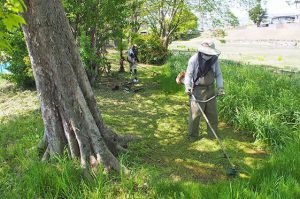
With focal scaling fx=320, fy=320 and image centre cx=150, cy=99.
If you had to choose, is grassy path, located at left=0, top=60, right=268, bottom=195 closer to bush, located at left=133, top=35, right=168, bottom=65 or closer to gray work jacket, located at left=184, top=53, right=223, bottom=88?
gray work jacket, located at left=184, top=53, right=223, bottom=88

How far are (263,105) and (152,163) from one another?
3.05 m

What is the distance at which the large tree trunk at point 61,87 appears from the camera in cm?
402

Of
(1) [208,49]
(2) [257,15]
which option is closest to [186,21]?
(1) [208,49]

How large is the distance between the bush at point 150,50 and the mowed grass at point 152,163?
Answer: 9038 mm

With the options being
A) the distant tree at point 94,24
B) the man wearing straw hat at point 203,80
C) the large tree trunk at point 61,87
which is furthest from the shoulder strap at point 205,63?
the distant tree at point 94,24

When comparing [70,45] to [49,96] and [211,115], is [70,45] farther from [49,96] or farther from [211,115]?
[211,115]

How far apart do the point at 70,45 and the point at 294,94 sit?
5.15 m

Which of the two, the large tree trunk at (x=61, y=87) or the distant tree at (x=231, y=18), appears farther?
the distant tree at (x=231, y=18)

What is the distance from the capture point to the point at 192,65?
568 centimetres

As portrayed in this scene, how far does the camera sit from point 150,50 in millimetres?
17594

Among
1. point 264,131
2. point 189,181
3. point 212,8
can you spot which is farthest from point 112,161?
point 212,8

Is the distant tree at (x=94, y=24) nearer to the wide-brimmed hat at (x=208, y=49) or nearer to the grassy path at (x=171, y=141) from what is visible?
the grassy path at (x=171, y=141)

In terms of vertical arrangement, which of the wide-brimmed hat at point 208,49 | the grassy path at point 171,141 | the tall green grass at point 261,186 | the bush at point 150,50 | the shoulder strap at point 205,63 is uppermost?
the wide-brimmed hat at point 208,49

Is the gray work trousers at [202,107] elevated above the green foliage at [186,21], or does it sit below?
below
